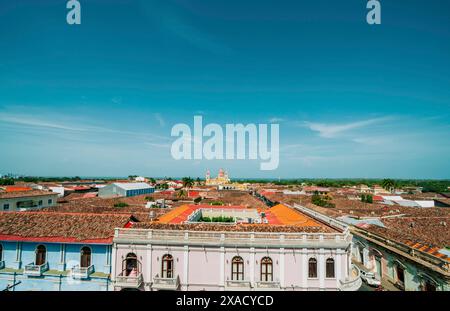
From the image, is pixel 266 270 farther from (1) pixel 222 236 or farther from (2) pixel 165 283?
(2) pixel 165 283

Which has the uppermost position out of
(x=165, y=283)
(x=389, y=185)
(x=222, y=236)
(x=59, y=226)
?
(x=59, y=226)

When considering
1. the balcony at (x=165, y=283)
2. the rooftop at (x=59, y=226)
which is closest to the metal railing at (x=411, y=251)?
the balcony at (x=165, y=283)

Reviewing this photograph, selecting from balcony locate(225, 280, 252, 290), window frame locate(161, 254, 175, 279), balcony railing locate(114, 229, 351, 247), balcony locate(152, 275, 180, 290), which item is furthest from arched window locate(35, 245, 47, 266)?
balcony locate(225, 280, 252, 290)

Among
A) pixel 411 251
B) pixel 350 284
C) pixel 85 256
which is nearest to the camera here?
pixel 350 284

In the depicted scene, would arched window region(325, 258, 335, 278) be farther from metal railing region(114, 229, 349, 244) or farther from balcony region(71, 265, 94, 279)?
balcony region(71, 265, 94, 279)

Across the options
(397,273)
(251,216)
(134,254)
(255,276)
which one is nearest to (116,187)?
(251,216)

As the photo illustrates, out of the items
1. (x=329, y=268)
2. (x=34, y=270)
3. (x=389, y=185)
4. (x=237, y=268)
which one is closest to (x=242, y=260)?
(x=237, y=268)

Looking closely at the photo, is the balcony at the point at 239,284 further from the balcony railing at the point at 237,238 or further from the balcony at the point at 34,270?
the balcony at the point at 34,270
